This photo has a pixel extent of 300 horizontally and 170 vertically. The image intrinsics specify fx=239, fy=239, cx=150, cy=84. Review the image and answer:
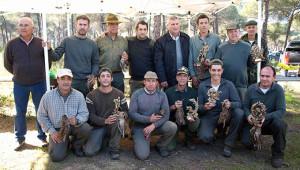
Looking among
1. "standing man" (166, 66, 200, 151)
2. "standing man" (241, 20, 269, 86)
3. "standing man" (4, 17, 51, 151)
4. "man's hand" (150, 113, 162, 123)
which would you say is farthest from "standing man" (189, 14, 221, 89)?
"standing man" (4, 17, 51, 151)

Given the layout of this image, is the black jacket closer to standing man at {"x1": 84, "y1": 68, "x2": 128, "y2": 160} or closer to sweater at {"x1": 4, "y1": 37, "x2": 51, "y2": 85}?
standing man at {"x1": 84, "y1": 68, "x2": 128, "y2": 160}

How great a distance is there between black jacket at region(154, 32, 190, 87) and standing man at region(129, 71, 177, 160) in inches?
28.4

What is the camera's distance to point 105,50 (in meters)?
5.26

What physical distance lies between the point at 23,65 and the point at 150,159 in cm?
299

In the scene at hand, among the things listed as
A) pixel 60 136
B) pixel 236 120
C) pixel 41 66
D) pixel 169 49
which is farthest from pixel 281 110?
pixel 41 66

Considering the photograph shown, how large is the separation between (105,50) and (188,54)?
183 centimetres

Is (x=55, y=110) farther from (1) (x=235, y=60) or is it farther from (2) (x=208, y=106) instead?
(1) (x=235, y=60)

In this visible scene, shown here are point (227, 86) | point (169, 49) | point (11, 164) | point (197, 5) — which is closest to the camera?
point (11, 164)

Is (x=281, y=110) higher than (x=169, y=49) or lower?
lower

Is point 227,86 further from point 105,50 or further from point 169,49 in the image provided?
point 105,50

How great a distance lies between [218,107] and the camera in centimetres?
469

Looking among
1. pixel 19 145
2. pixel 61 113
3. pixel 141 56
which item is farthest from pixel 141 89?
pixel 19 145

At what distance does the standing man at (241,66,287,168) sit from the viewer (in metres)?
4.06

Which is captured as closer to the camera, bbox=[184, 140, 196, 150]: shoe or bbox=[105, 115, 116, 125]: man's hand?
bbox=[105, 115, 116, 125]: man's hand
